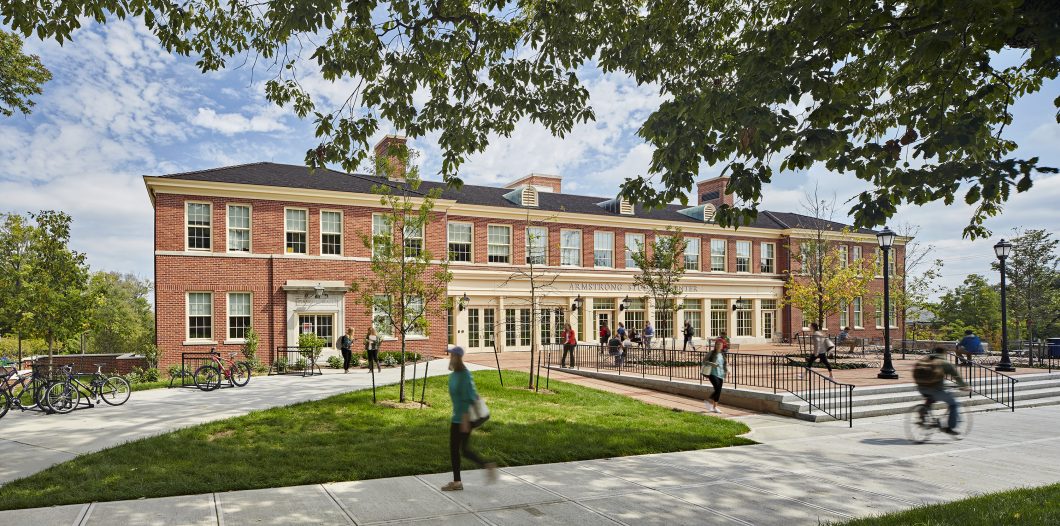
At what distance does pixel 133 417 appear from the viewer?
1343cm

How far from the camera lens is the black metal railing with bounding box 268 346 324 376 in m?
24.1

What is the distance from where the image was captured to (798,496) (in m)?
8.35

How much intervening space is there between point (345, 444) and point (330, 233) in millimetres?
19720

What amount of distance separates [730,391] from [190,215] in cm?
2211

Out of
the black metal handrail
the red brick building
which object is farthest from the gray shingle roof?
the black metal handrail

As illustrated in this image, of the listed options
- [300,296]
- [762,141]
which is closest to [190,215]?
[300,296]

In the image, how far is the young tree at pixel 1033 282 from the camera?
4294 centimetres

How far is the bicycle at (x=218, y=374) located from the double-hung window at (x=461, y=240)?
580 inches

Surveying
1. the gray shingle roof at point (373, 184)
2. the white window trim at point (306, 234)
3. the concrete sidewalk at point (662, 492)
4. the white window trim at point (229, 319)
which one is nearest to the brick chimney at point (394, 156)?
the gray shingle roof at point (373, 184)

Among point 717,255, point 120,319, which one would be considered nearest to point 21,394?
point 120,319

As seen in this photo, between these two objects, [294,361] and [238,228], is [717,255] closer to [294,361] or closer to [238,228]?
[294,361]

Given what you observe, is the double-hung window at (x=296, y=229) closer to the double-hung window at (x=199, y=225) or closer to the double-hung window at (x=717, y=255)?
the double-hung window at (x=199, y=225)

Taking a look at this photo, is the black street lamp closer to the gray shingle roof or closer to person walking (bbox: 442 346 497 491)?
the gray shingle roof

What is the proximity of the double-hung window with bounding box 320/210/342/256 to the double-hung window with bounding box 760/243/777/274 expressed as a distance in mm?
29012
